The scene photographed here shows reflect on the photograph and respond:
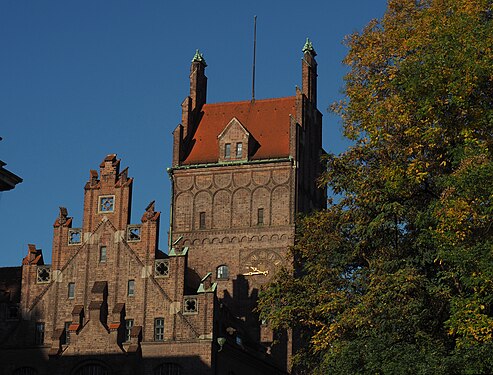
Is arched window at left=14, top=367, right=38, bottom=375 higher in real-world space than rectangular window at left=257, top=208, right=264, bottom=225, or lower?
lower

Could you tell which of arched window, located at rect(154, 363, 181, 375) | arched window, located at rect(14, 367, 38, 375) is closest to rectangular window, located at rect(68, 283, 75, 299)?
arched window, located at rect(14, 367, 38, 375)

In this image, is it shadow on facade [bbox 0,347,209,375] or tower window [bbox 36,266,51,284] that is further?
tower window [bbox 36,266,51,284]

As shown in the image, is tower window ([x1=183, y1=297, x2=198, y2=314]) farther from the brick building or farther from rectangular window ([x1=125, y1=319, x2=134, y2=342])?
rectangular window ([x1=125, y1=319, x2=134, y2=342])

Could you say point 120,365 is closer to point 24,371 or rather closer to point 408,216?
point 24,371

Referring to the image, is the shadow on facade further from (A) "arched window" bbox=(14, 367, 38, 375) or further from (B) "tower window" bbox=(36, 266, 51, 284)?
(B) "tower window" bbox=(36, 266, 51, 284)

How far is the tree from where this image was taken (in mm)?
39500

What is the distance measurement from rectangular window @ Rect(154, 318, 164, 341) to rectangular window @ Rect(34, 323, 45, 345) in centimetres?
642

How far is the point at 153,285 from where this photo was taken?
6325 centimetres

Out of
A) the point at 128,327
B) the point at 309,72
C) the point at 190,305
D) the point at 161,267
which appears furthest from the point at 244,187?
the point at 128,327

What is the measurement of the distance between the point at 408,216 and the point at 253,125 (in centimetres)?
3829

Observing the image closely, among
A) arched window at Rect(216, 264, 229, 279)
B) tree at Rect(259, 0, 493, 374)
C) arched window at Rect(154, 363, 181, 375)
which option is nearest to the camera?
tree at Rect(259, 0, 493, 374)

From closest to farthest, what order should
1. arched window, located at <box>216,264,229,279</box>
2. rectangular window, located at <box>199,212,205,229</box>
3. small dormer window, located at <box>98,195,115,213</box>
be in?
small dormer window, located at <box>98,195,115,213</box> → arched window, located at <box>216,264,229,279</box> → rectangular window, located at <box>199,212,205,229</box>

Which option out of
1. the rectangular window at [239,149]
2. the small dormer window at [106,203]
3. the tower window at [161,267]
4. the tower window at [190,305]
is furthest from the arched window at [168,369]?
the rectangular window at [239,149]

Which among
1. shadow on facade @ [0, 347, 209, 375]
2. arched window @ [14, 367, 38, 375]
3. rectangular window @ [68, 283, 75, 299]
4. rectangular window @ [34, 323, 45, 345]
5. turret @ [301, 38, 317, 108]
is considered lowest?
arched window @ [14, 367, 38, 375]
